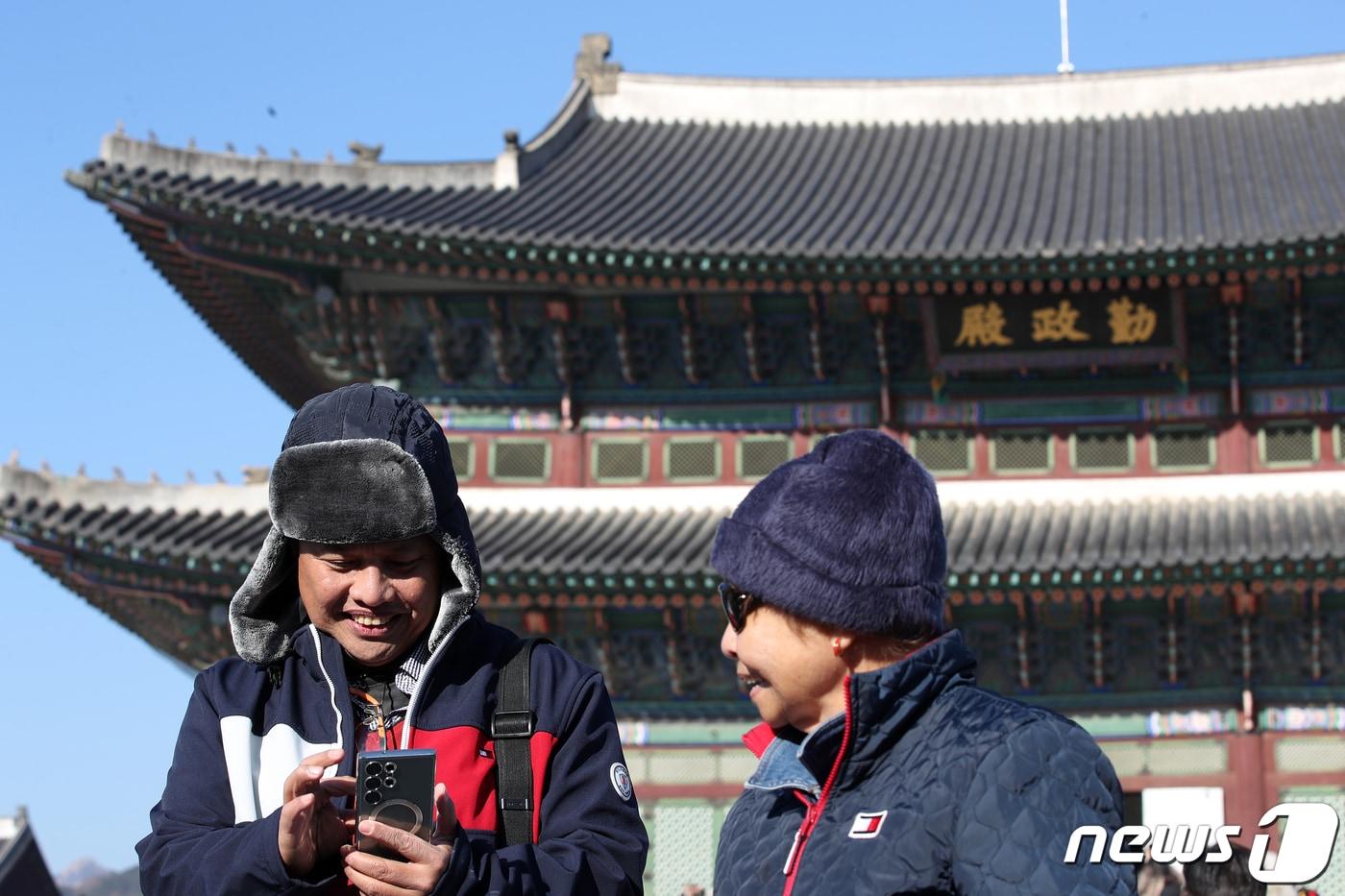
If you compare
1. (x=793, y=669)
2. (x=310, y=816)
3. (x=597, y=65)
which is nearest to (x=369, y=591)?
(x=310, y=816)

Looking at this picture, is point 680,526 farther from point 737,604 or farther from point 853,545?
point 853,545

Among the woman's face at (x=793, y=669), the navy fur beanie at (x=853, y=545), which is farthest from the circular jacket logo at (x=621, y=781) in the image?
the navy fur beanie at (x=853, y=545)

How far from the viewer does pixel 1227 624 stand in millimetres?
14406

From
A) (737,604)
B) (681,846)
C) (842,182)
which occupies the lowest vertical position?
(681,846)

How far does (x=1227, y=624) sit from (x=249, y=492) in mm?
7824

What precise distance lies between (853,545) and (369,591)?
0.89 metres

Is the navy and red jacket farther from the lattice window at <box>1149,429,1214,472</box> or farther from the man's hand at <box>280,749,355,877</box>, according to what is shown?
the lattice window at <box>1149,429,1214,472</box>

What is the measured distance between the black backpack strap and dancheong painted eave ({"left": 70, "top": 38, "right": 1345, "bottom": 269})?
11108mm

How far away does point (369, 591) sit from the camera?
11.1 feet

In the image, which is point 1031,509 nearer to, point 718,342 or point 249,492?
point 718,342

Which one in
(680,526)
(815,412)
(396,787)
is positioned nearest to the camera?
(396,787)

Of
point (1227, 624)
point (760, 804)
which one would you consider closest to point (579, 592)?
point (1227, 624)

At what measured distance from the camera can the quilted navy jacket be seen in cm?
282

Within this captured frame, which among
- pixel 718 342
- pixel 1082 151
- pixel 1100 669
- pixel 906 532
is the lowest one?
pixel 1100 669
